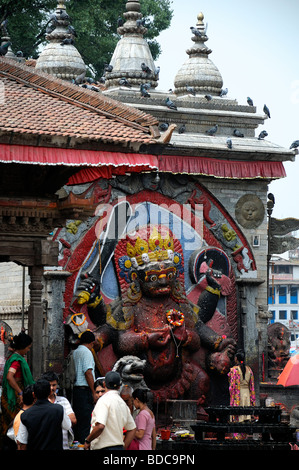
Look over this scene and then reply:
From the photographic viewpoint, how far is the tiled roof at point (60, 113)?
15.3 metres

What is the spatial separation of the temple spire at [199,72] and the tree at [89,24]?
10204 mm

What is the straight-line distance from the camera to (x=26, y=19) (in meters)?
38.8

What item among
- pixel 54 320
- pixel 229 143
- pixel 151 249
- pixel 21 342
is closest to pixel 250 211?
pixel 229 143

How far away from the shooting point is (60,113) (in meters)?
16.1

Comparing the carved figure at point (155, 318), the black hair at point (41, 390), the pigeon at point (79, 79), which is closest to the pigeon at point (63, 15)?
the pigeon at point (79, 79)

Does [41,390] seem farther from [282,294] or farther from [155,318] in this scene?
[282,294]

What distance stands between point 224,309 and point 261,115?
14.4 ft

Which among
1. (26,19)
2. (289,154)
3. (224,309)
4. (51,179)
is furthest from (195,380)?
(26,19)

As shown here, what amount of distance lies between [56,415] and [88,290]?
436 inches

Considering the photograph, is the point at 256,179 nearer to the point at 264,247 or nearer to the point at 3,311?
the point at 264,247

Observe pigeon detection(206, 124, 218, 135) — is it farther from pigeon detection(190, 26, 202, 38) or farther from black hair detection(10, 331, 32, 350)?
black hair detection(10, 331, 32, 350)

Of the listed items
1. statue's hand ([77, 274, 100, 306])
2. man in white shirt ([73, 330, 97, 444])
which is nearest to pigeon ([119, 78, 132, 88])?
statue's hand ([77, 274, 100, 306])

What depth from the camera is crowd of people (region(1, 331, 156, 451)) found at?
39.3 ft

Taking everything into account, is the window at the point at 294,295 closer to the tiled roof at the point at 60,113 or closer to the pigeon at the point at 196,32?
the pigeon at the point at 196,32
